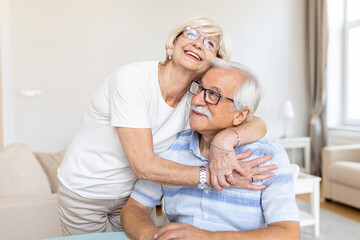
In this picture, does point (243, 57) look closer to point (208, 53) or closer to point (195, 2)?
point (195, 2)

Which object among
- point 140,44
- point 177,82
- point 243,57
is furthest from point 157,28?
point 177,82

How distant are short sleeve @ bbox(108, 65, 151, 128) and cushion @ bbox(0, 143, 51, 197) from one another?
44.4 inches

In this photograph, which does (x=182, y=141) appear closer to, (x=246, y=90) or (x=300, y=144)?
(x=246, y=90)

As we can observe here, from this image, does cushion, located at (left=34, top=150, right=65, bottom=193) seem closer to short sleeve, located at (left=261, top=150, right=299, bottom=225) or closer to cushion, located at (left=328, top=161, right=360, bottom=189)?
short sleeve, located at (left=261, top=150, right=299, bottom=225)

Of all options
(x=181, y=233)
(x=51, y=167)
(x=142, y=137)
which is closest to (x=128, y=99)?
(x=142, y=137)

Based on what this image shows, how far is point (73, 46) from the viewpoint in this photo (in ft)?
13.3

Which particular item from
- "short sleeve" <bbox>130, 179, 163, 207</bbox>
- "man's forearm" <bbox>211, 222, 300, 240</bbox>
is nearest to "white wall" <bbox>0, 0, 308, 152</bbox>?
"short sleeve" <bbox>130, 179, 163, 207</bbox>

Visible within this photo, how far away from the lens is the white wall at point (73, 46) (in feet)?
12.6

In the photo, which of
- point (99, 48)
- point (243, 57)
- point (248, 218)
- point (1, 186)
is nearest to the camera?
point (248, 218)

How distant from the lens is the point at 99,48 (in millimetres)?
4168

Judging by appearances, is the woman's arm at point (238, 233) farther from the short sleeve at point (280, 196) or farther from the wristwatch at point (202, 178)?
the wristwatch at point (202, 178)

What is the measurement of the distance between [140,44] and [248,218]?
11.5 feet

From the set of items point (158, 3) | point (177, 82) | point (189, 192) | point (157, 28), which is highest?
point (158, 3)

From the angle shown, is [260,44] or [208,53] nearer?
[208,53]
